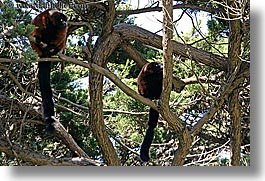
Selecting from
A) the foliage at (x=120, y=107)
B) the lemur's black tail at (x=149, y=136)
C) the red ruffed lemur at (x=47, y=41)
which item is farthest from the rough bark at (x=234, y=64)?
the red ruffed lemur at (x=47, y=41)

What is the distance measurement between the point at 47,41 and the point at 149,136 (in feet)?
1.71

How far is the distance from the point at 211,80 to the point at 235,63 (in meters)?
0.12

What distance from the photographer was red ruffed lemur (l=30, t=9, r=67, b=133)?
1948mm

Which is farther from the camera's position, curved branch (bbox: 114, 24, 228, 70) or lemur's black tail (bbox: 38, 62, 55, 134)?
curved branch (bbox: 114, 24, 228, 70)

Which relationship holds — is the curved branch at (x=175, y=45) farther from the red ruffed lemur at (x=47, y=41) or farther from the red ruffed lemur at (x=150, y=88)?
the red ruffed lemur at (x=47, y=41)

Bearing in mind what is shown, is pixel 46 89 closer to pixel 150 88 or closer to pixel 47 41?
pixel 47 41

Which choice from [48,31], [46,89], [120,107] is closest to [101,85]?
[120,107]

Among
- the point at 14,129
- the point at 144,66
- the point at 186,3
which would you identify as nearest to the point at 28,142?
the point at 14,129

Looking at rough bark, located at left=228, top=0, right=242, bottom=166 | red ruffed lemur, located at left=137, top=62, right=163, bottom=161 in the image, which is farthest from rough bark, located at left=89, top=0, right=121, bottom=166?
rough bark, located at left=228, top=0, right=242, bottom=166

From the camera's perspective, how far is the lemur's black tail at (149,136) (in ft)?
6.68

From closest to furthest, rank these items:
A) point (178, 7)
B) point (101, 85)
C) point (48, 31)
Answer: point (48, 31) → point (178, 7) → point (101, 85)

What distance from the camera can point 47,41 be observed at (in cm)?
196

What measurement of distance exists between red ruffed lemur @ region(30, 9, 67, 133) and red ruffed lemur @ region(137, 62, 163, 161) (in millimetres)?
338

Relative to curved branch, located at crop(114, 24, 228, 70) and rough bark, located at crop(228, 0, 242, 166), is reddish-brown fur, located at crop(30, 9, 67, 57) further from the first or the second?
rough bark, located at crop(228, 0, 242, 166)
